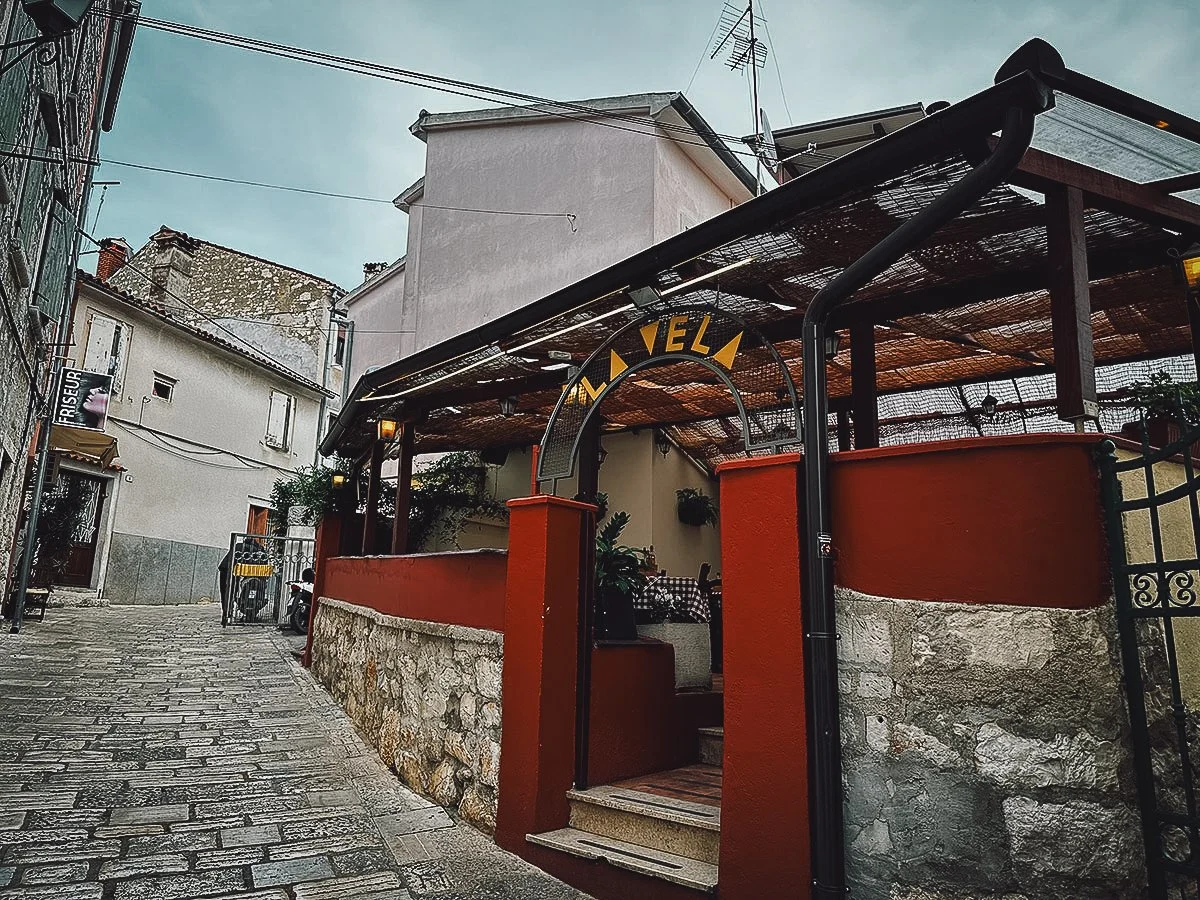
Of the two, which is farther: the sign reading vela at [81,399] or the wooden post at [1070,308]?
the sign reading vela at [81,399]

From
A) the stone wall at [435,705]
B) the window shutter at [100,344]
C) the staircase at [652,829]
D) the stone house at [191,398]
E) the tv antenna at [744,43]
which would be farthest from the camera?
the stone house at [191,398]

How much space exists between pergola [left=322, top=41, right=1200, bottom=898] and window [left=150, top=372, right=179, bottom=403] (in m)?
14.4

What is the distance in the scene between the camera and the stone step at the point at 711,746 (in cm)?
522

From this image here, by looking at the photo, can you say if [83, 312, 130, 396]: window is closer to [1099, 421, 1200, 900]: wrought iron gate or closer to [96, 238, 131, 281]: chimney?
[96, 238, 131, 281]: chimney

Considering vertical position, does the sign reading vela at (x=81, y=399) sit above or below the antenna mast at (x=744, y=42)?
below

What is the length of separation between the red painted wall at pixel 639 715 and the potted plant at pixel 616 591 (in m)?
0.27

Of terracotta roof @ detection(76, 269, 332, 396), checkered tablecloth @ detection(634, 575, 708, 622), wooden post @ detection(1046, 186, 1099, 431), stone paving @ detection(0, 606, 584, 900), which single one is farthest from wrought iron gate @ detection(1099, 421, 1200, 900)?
terracotta roof @ detection(76, 269, 332, 396)

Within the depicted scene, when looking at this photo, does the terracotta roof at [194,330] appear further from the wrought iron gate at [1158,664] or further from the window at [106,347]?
the wrought iron gate at [1158,664]

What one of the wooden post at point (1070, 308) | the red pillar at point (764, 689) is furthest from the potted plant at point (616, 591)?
the wooden post at point (1070, 308)

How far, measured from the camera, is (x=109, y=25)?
42.1 ft

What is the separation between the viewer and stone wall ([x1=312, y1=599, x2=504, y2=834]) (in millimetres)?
4879

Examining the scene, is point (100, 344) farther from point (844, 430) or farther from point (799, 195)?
point (799, 195)

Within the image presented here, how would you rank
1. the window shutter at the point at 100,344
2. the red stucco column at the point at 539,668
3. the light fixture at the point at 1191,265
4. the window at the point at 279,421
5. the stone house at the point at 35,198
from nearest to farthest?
1. the light fixture at the point at 1191,265
2. the red stucco column at the point at 539,668
3. the stone house at the point at 35,198
4. the window shutter at the point at 100,344
5. the window at the point at 279,421

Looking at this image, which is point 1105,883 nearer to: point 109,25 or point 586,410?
point 586,410
